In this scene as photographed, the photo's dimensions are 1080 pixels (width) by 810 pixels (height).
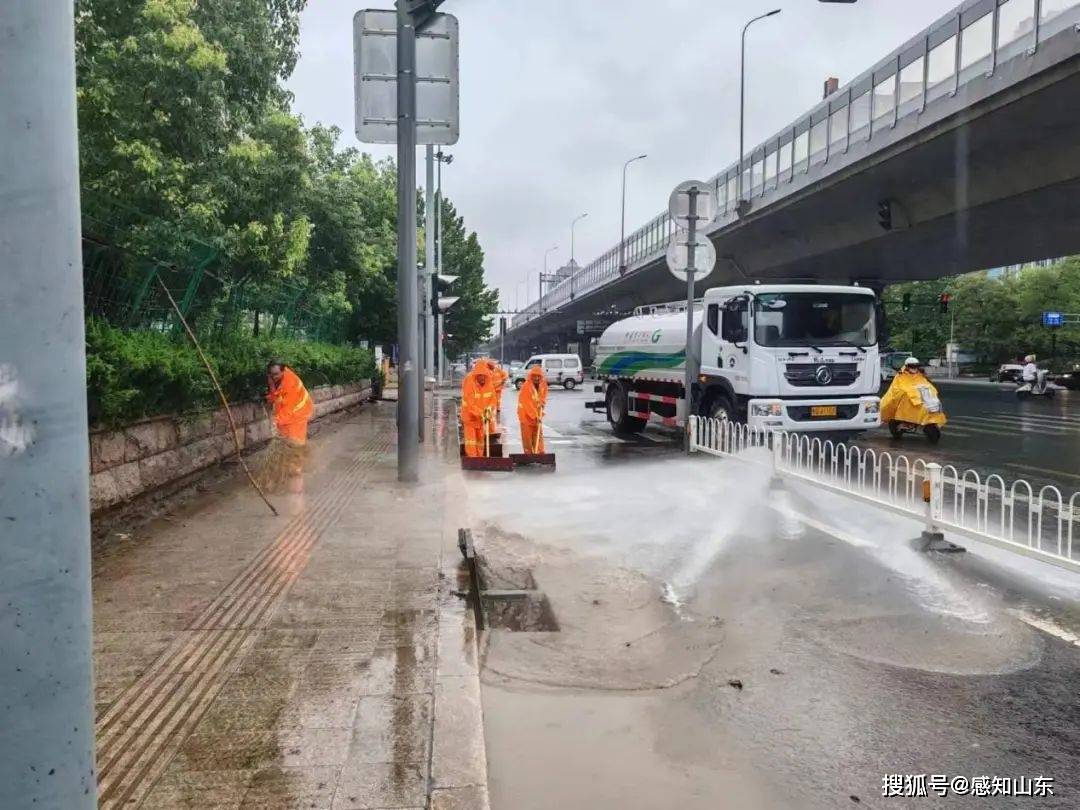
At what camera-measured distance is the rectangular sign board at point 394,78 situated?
32.0 ft

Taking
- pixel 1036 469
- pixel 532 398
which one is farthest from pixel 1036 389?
pixel 532 398

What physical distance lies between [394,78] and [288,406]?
456cm

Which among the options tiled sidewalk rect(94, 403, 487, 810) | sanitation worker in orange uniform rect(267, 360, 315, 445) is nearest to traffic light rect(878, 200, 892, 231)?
sanitation worker in orange uniform rect(267, 360, 315, 445)

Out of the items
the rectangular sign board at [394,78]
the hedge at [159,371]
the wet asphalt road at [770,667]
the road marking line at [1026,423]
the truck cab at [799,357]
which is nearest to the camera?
the wet asphalt road at [770,667]

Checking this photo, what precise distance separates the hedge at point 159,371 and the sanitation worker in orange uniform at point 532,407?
386 centimetres

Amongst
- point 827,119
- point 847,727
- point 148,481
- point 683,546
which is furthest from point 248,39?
point 827,119

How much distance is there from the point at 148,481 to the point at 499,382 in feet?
14.8

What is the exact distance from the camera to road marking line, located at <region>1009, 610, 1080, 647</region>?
4797 millimetres

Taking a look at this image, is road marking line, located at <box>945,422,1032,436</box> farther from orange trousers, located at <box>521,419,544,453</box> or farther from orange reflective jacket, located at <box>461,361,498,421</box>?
orange reflective jacket, located at <box>461,361,498,421</box>

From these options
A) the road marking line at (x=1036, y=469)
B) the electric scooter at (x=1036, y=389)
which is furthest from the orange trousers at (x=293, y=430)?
the electric scooter at (x=1036, y=389)

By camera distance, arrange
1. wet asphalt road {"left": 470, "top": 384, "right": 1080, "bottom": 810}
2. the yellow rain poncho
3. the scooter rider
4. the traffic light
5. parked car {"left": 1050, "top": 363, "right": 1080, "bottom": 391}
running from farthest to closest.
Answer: parked car {"left": 1050, "top": 363, "right": 1080, "bottom": 391} → the scooter rider → the traffic light → the yellow rain poncho → wet asphalt road {"left": 470, "top": 384, "right": 1080, "bottom": 810}

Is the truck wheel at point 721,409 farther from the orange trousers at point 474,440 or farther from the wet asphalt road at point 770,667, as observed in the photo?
the wet asphalt road at point 770,667

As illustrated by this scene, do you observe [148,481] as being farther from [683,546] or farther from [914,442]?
[914,442]

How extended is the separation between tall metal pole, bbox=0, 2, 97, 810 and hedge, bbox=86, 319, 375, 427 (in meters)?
3.02
